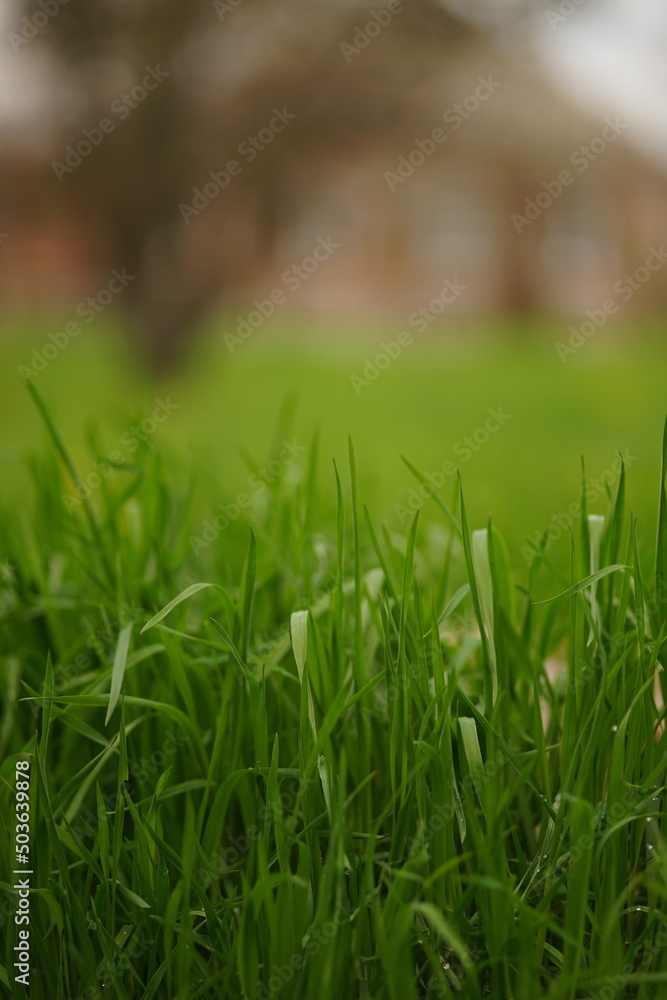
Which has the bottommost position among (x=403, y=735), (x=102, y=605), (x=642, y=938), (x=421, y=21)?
(x=642, y=938)

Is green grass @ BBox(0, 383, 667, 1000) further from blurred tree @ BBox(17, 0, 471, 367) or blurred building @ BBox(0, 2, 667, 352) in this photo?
blurred tree @ BBox(17, 0, 471, 367)

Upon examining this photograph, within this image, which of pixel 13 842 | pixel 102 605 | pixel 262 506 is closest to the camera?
pixel 13 842

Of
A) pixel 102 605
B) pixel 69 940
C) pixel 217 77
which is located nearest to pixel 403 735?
pixel 69 940

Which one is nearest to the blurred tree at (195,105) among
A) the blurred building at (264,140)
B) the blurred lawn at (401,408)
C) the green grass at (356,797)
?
the blurred building at (264,140)

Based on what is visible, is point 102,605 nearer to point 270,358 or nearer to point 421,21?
point 421,21

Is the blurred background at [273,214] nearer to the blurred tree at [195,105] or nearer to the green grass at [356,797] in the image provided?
the blurred tree at [195,105]

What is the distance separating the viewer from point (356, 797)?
1053 millimetres

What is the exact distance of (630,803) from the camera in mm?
866

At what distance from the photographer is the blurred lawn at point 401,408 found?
343 centimetres

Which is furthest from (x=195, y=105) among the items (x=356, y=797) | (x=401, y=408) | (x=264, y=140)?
(x=356, y=797)

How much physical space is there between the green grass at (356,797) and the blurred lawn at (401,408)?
1.77ft

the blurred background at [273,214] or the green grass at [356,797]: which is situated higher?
the blurred background at [273,214]

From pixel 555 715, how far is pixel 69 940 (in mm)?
604

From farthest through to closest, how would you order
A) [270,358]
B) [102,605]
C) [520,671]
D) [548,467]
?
[270,358]
[548,467]
[102,605]
[520,671]
